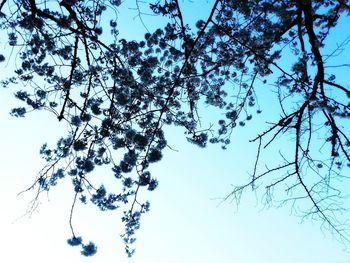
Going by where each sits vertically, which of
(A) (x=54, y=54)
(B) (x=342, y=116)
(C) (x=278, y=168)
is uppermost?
(A) (x=54, y=54)

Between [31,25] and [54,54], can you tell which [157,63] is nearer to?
[54,54]

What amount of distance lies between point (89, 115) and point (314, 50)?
14.3ft

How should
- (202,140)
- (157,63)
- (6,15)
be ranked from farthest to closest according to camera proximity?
(157,63) → (202,140) → (6,15)

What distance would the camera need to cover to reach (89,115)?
21.8 ft

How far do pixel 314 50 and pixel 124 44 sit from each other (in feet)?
12.3

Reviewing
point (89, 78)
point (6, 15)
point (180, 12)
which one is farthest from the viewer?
point (89, 78)

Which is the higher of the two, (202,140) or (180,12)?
(180,12)

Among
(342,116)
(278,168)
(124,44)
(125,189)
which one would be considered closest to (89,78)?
(124,44)

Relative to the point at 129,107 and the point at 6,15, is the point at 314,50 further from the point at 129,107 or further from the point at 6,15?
the point at 6,15

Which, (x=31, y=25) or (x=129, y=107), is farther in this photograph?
(x=129, y=107)

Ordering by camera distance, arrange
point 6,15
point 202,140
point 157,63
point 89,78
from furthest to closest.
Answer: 1. point 157,63
2. point 202,140
3. point 89,78
4. point 6,15

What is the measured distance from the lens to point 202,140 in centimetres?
699

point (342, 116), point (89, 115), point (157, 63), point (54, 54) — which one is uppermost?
point (157, 63)

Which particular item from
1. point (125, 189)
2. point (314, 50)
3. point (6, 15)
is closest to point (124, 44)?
point (6, 15)
